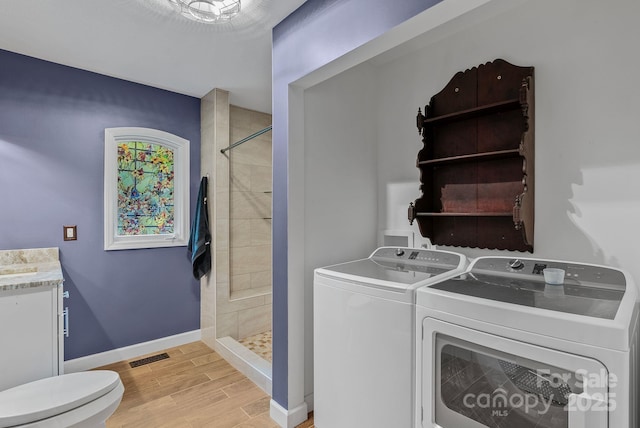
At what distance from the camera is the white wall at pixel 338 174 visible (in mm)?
2074

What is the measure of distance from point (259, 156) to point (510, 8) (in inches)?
100

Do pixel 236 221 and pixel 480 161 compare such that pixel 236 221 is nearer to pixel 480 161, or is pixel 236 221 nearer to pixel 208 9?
pixel 208 9

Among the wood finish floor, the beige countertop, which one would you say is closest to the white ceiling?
the beige countertop

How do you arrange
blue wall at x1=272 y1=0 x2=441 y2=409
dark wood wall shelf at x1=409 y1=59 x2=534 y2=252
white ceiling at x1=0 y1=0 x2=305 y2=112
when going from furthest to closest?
white ceiling at x1=0 y1=0 x2=305 y2=112, dark wood wall shelf at x1=409 y1=59 x2=534 y2=252, blue wall at x1=272 y1=0 x2=441 y2=409

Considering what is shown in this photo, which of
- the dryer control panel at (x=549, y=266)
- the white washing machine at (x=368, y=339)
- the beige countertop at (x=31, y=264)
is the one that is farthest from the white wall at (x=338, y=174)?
the beige countertop at (x=31, y=264)

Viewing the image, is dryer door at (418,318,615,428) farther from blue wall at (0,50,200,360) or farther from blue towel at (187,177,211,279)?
blue wall at (0,50,200,360)

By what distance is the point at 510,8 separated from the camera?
5.96 feet

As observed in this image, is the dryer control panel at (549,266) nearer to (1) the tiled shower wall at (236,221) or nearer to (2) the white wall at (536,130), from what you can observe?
(2) the white wall at (536,130)

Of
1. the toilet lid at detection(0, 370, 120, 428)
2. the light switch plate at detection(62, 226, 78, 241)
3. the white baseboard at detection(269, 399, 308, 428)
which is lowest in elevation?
the white baseboard at detection(269, 399, 308, 428)

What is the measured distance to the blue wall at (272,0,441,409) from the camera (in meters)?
1.46

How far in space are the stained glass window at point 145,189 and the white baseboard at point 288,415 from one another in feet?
6.41

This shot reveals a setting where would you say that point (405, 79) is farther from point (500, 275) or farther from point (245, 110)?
point (245, 110)

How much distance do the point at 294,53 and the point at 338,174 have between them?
2.65 feet

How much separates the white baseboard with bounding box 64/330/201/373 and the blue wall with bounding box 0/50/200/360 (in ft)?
0.16
